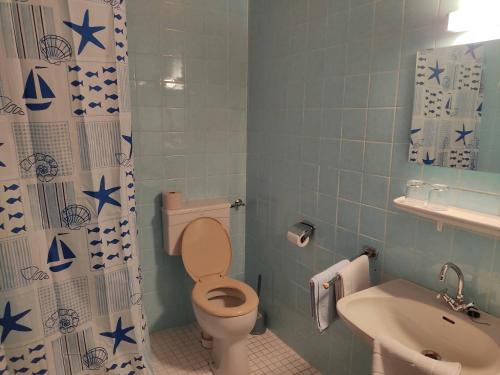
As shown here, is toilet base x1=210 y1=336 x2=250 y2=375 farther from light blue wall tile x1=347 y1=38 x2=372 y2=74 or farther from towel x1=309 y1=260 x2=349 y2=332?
light blue wall tile x1=347 y1=38 x2=372 y2=74

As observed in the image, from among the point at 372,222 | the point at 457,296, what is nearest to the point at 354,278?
the point at 372,222

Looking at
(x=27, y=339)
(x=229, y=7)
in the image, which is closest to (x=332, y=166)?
(x=229, y=7)

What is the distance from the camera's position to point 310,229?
6.49 ft

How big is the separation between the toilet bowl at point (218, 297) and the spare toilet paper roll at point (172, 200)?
15 centimetres

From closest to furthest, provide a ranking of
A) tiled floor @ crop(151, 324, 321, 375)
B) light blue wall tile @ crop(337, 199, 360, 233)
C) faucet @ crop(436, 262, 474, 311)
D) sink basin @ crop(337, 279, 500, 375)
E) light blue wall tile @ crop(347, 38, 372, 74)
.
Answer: sink basin @ crop(337, 279, 500, 375) → faucet @ crop(436, 262, 474, 311) → light blue wall tile @ crop(347, 38, 372, 74) → light blue wall tile @ crop(337, 199, 360, 233) → tiled floor @ crop(151, 324, 321, 375)

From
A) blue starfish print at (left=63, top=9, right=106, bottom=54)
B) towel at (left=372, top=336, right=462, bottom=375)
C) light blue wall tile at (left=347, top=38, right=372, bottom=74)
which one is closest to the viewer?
towel at (left=372, top=336, right=462, bottom=375)

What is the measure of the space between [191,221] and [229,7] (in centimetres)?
142

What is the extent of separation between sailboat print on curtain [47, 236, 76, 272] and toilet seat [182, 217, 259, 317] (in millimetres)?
735

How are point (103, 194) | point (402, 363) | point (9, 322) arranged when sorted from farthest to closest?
point (103, 194) < point (9, 322) < point (402, 363)

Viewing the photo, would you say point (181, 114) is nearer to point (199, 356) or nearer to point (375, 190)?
point (375, 190)

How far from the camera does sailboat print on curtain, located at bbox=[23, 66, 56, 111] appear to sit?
4.46 feet

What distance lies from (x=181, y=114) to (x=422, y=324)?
1742 millimetres

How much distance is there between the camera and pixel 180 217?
2215mm

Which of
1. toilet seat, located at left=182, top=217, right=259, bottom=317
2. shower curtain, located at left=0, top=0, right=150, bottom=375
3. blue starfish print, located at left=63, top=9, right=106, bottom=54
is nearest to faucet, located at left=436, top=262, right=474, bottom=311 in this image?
toilet seat, located at left=182, top=217, right=259, bottom=317
